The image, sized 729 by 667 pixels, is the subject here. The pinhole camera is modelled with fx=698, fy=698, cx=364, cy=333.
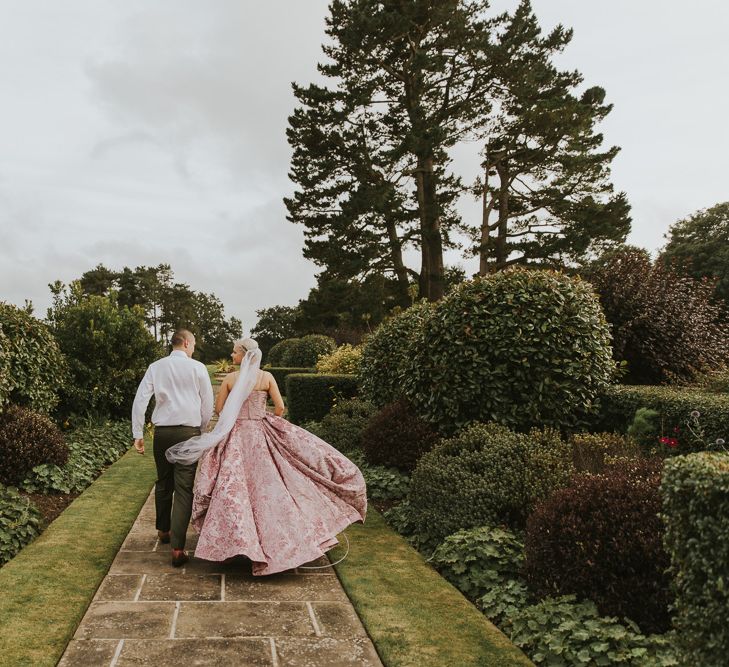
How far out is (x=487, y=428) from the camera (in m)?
7.74

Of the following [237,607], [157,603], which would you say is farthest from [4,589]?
[237,607]

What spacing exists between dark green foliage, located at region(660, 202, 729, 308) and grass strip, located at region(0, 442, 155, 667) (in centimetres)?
3444

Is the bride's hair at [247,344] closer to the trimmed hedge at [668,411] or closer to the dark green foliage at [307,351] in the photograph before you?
the trimmed hedge at [668,411]

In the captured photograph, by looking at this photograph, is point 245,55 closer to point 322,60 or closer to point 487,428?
point 487,428

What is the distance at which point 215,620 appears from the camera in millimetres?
4445

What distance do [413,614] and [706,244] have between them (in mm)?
38434

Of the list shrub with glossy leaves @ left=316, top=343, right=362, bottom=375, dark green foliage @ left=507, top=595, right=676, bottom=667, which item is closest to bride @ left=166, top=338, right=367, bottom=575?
dark green foliage @ left=507, top=595, right=676, bottom=667

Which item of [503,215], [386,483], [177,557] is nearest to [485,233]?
[503,215]

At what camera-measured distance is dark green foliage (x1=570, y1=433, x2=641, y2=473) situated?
6.54m

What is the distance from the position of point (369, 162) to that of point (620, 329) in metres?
15.8

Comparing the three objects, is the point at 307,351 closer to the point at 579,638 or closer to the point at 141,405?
the point at 141,405

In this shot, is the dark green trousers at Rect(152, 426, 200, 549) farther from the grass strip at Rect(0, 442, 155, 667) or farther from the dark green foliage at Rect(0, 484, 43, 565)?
the dark green foliage at Rect(0, 484, 43, 565)

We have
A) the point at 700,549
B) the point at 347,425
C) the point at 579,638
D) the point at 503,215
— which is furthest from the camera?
the point at 503,215

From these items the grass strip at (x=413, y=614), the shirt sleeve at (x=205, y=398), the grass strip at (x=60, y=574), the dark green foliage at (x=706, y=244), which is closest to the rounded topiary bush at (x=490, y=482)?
the grass strip at (x=413, y=614)
